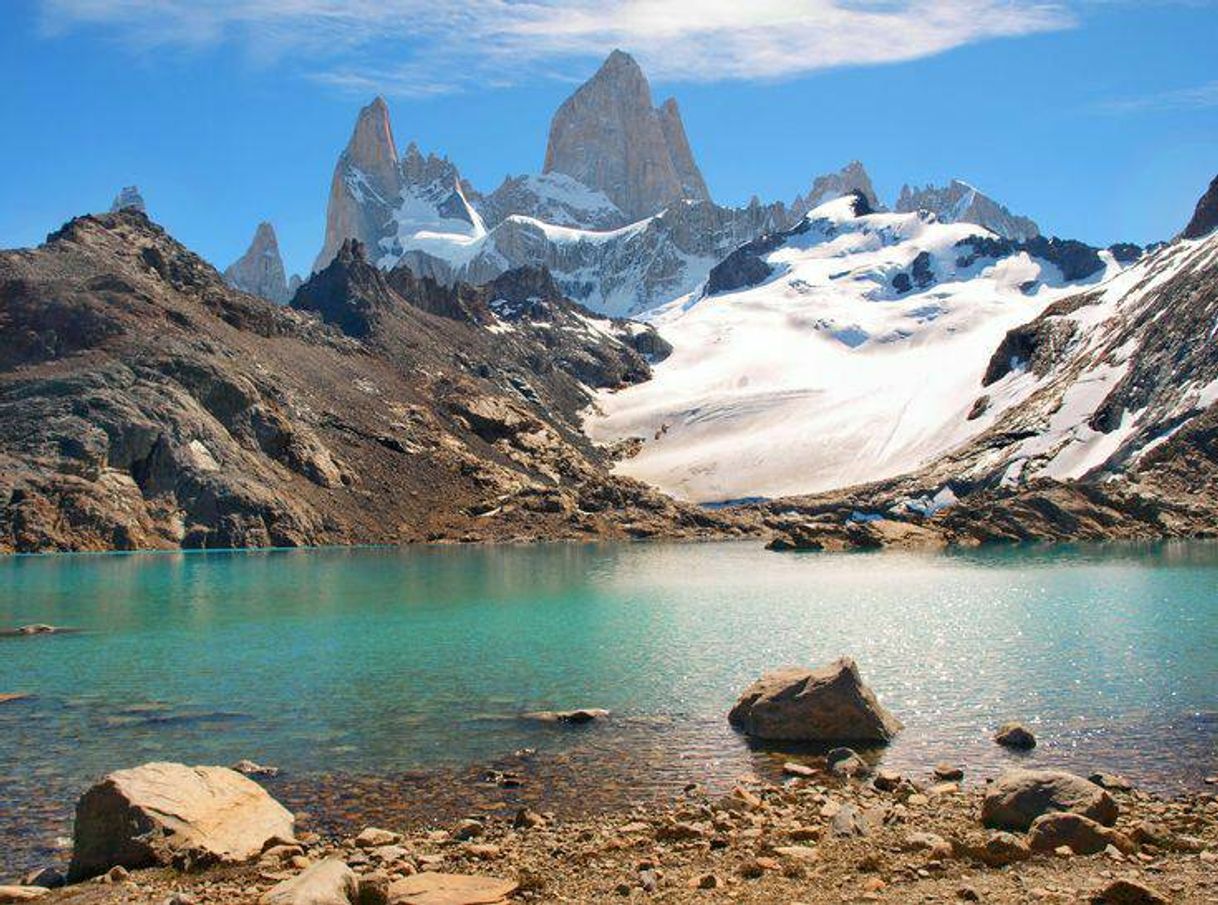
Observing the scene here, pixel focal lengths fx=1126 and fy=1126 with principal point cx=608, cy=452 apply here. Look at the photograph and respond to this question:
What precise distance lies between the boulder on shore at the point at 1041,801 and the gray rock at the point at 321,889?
929 centimetres

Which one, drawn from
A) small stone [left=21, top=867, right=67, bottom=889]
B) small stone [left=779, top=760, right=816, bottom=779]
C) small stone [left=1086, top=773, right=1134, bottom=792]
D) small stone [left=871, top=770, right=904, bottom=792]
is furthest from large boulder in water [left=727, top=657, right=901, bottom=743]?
small stone [left=21, top=867, right=67, bottom=889]

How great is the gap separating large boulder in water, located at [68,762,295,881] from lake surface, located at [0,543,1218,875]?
56.5 inches

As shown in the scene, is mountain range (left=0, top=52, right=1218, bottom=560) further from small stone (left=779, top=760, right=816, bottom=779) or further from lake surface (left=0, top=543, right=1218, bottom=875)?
small stone (left=779, top=760, right=816, bottom=779)

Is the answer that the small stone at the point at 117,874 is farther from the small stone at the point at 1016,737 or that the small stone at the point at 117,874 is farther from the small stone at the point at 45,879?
the small stone at the point at 1016,737

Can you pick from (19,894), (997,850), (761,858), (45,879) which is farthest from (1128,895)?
(45,879)

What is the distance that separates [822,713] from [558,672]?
11.0 metres

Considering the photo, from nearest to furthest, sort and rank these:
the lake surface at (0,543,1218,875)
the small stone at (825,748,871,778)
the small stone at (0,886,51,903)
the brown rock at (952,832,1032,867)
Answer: the small stone at (0,886,51,903), the brown rock at (952,832,1032,867), the small stone at (825,748,871,778), the lake surface at (0,543,1218,875)

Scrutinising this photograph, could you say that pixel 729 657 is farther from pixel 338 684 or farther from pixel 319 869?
pixel 319 869

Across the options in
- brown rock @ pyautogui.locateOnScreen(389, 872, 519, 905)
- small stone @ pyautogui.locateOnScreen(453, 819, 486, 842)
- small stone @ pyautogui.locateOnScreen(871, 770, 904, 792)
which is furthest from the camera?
small stone @ pyautogui.locateOnScreen(871, 770, 904, 792)

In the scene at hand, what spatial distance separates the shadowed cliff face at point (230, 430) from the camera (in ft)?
305

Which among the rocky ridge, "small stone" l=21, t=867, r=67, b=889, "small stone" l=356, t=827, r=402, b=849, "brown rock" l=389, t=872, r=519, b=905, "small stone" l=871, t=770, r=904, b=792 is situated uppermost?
the rocky ridge

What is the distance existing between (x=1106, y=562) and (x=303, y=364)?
9092cm

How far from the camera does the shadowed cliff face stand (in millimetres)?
93000

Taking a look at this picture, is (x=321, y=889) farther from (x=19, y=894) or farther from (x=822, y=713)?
(x=822, y=713)
